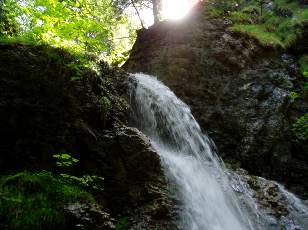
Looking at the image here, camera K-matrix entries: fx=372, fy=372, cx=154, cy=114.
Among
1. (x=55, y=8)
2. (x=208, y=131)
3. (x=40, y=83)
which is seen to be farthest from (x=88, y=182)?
(x=208, y=131)

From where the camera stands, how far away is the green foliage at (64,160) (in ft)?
20.9

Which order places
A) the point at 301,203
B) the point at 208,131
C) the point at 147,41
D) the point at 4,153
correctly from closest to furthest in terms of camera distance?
the point at 4,153, the point at 301,203, the point at 208,131, the point at 147,41

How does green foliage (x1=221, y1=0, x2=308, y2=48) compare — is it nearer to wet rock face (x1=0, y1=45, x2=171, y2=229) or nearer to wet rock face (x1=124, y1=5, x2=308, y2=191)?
wet rock face (x1=124, y1=5, x2=308, y2=191)

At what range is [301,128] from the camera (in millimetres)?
12219

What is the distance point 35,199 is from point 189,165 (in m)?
4.38

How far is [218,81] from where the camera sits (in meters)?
13.6

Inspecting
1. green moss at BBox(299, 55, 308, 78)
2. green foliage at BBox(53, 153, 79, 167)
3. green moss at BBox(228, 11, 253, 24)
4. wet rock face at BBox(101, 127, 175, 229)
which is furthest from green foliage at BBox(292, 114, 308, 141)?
green foliage at BBox(53, 153, 79, 167)

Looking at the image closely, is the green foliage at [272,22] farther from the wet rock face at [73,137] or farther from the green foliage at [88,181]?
the green foliage at [88,181]

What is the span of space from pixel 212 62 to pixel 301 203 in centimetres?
596

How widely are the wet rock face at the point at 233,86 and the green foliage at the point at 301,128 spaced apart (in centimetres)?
22

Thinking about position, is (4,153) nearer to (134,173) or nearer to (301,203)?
(134,173)

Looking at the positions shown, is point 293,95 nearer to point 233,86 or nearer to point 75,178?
point 233,86

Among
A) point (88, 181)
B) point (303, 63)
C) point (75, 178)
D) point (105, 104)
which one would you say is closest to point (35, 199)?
point (75, 178)

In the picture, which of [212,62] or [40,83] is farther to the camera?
[212,62]
